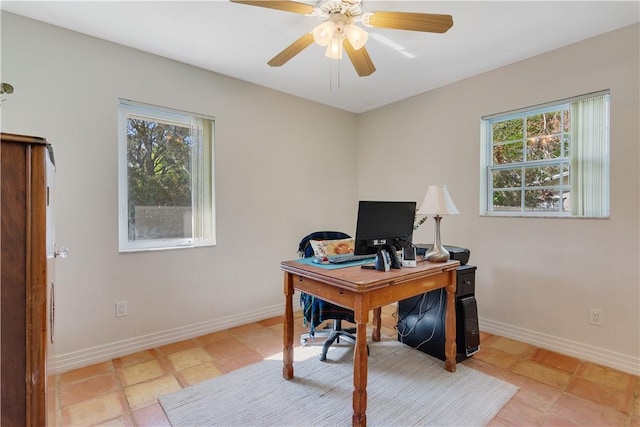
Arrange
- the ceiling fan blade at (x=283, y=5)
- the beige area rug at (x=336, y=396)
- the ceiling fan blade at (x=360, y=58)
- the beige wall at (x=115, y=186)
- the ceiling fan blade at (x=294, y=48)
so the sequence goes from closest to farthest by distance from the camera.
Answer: the ceiling fan blade at (x=283, y=5)
the beige area rug at (x=336, y=396)
the ceiling fan blade at (x=294, y=48)
the ceiling fan blade at (x=360, y=58)
the beige wall at (x=115, y=186)

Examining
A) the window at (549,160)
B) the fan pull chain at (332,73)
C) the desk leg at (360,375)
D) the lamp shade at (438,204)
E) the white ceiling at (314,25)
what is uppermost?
the fan pull chain at (332,73)

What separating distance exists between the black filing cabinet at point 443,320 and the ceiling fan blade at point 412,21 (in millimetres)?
1667

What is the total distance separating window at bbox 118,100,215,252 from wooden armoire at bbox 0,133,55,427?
1848 millimetres

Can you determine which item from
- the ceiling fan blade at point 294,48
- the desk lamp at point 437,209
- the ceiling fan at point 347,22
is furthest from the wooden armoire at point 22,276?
the desk lamp at point 437,209

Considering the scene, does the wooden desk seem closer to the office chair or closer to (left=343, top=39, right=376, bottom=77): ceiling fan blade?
the office chair

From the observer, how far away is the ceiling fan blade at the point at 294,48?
6.09 ft

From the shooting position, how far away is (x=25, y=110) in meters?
2.07

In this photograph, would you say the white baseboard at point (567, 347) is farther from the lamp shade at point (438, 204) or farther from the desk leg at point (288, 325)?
the desk leg at point (288, 325)

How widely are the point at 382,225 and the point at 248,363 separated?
4.88ft

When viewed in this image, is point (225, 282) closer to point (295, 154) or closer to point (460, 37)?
point (295, 154)

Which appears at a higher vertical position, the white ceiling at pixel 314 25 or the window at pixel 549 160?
the white ceiling at pixel 314 25

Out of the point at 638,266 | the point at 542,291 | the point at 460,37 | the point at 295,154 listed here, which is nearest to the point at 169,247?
the point at 295,154

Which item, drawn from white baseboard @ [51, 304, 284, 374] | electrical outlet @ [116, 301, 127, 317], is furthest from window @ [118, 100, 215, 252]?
white baseboard @ [51, 304, 284, 374]

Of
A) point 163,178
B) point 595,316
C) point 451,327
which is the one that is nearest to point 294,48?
point 163,178
